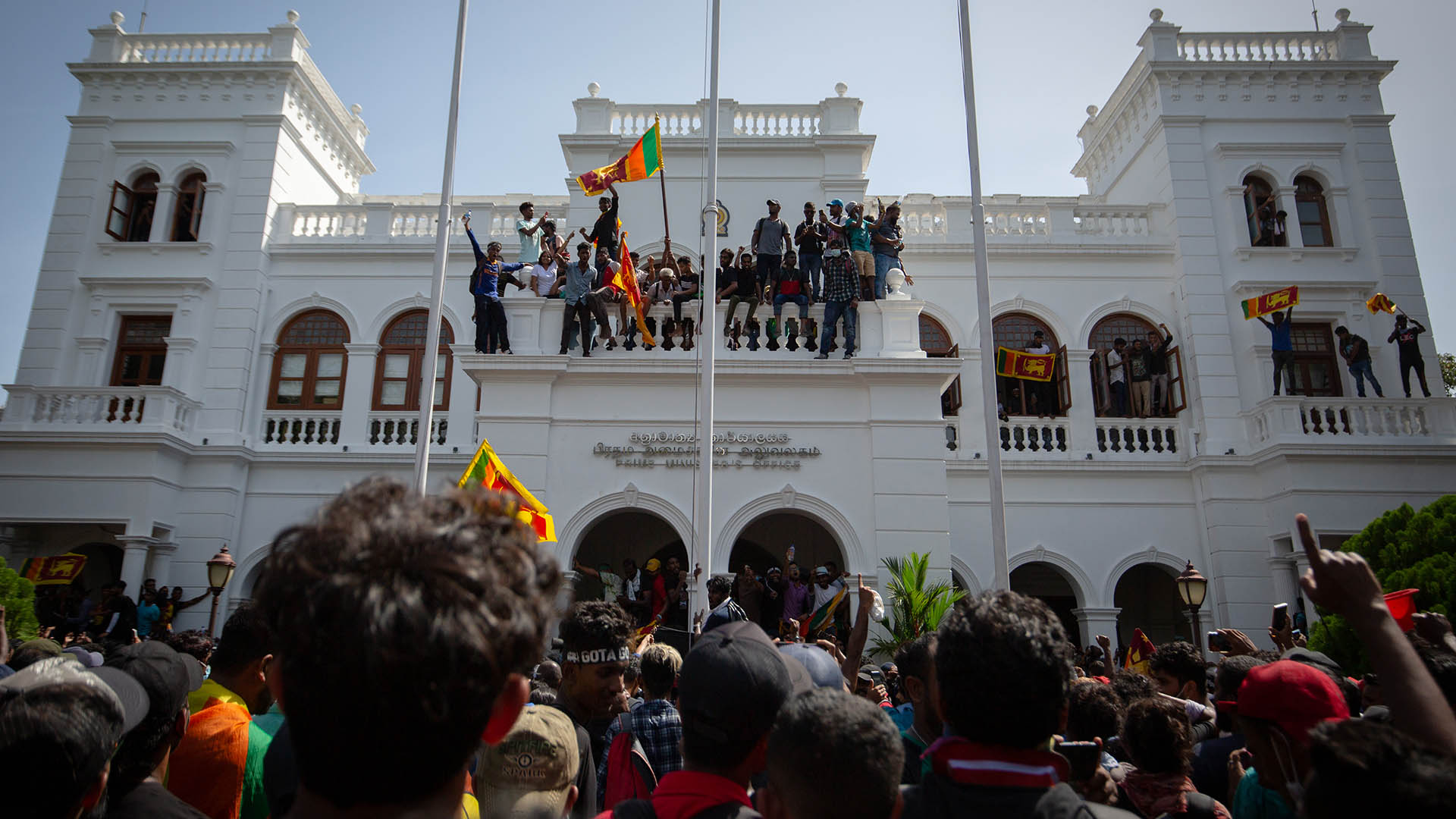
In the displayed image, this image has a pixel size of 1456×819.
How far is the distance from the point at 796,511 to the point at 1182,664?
27.4 feet

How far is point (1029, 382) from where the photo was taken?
18250mm

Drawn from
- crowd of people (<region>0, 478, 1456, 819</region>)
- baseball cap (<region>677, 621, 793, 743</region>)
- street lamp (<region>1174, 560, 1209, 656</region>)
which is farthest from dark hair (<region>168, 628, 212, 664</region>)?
street lamp (<region>1174, 560, 1209, 656</region>)

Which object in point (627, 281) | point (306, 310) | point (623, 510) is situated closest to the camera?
point (627, 281)

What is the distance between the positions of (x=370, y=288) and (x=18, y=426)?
6.63 meters

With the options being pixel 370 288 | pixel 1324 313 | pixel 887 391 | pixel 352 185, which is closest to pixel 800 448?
pixel 887 391

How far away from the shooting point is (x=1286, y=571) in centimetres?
1569

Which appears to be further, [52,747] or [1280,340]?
[1280,340]

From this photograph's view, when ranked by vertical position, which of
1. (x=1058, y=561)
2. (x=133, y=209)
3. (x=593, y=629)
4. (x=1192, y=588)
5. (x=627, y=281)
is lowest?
(x=593, y=629)

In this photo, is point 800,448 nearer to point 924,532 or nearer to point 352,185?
point 924,532

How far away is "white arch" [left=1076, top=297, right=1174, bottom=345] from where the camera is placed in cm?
1830

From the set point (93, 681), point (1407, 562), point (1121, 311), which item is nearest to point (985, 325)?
point (1407, 562)

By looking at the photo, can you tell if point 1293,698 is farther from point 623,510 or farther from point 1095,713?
point 623,510

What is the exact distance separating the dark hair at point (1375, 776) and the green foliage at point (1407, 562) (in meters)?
10.4

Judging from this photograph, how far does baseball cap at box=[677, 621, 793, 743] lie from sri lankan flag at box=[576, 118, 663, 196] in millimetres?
10516
